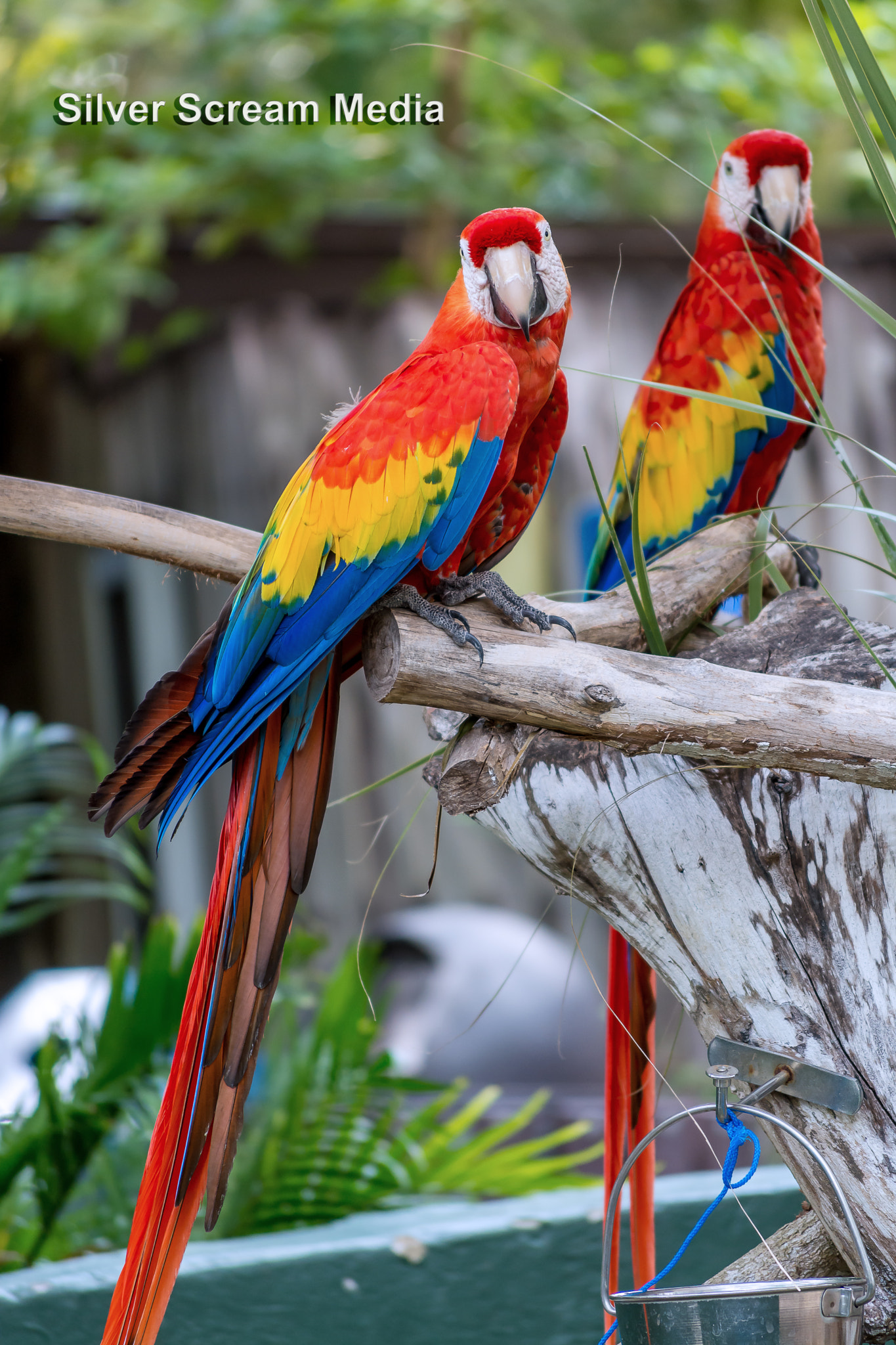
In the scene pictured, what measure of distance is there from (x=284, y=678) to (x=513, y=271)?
1.35ft

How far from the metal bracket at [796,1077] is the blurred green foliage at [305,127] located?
97.3 inches

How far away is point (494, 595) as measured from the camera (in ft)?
3.39

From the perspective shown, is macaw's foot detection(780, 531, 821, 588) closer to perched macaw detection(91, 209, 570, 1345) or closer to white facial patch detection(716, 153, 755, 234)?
perched macaw detection(91, 209, 570, 1345)

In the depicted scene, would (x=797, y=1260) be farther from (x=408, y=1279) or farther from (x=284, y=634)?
(x=284, y=634)

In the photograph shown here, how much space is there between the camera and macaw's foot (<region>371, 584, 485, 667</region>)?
87 centimetres

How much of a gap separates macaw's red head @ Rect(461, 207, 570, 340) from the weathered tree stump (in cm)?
36

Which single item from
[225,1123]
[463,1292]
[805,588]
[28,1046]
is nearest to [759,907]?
[805,588]

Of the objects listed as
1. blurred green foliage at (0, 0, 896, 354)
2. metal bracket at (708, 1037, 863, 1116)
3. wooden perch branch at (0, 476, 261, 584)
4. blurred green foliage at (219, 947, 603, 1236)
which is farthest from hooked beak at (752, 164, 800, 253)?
blurred green foliage at (0, 0, 896, 354)

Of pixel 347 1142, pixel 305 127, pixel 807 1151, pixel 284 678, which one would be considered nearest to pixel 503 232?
pixel 284 678

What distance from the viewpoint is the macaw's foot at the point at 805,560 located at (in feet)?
2.98

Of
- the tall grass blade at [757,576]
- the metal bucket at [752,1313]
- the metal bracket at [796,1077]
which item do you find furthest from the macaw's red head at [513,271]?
the metal bucket at [752,1313]

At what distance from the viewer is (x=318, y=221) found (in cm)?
305

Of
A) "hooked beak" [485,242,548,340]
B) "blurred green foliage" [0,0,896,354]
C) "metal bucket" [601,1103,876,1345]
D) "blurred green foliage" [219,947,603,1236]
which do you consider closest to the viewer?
"metal bucket" [601,1103,876,1345]

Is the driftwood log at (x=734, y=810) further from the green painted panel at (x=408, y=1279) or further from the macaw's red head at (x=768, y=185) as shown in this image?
the macaw's red head at (x=768, y=185)
